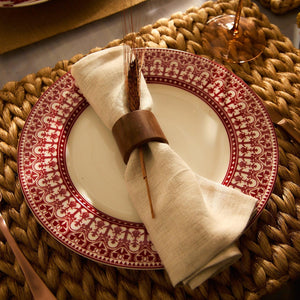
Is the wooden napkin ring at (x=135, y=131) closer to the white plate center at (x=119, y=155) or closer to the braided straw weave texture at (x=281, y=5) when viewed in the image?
the white plate center at (x=119, y=155)

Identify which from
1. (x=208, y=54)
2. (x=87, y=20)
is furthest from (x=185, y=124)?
(x=87, y=20)

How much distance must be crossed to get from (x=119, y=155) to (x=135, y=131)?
78 millimetres

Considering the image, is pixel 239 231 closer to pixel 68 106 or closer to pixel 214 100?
pixel 214 100

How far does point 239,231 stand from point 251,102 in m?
0.24

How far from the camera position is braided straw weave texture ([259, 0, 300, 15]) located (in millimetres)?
830

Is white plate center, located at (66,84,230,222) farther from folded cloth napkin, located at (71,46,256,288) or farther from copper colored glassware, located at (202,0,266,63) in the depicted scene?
copper colored glassware, located at (202,0,266,63)

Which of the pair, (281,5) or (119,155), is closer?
(119,155)

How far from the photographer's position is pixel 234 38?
2.44 feet

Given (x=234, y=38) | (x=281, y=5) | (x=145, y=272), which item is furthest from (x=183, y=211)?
(x=281, y=5)

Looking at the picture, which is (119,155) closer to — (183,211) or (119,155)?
(119,155)

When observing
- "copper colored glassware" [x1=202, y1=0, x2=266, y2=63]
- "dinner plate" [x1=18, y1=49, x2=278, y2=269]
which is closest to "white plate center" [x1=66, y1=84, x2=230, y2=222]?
"dinner plate" [x1=18, y1=49, x2=278, y2=269]

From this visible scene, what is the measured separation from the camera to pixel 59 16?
0.82 m

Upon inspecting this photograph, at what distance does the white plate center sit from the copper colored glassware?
0.54 ft

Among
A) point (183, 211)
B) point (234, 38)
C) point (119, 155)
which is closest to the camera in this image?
point (183, 211)
